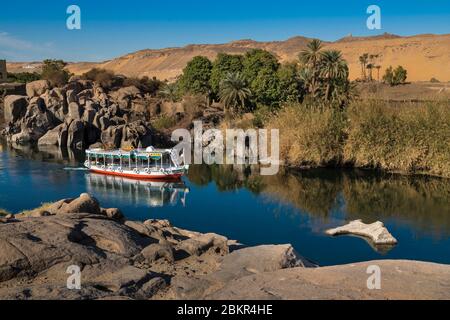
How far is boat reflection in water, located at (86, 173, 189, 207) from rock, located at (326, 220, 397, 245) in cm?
1088

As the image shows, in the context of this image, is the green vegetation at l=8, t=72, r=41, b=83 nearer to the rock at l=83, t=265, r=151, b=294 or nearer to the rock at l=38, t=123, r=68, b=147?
the rock at l=38, t=123, r=68, b=147

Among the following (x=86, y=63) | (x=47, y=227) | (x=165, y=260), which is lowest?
(x=165, y=260)

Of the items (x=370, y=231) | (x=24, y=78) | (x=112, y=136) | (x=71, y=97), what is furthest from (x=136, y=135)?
(x=24, y=78)

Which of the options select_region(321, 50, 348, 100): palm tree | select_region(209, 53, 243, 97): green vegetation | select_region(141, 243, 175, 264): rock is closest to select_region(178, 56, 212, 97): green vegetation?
select_region(209, 53, 243, 97): green vegetation

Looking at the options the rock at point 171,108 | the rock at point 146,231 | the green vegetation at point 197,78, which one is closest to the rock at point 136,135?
the rock at point 171,108

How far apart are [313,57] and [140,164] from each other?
25483 mm

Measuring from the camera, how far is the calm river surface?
22188 mm

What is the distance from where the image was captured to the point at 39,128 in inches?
2635

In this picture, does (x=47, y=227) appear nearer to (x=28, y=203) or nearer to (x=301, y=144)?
(x=28, y=203)

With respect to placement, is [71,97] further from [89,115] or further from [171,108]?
[171,108]

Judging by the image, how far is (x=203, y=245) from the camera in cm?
1405

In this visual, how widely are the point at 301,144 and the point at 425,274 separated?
3084 cm

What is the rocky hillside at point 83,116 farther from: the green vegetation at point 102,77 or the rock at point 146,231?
the rock at point 146,231
